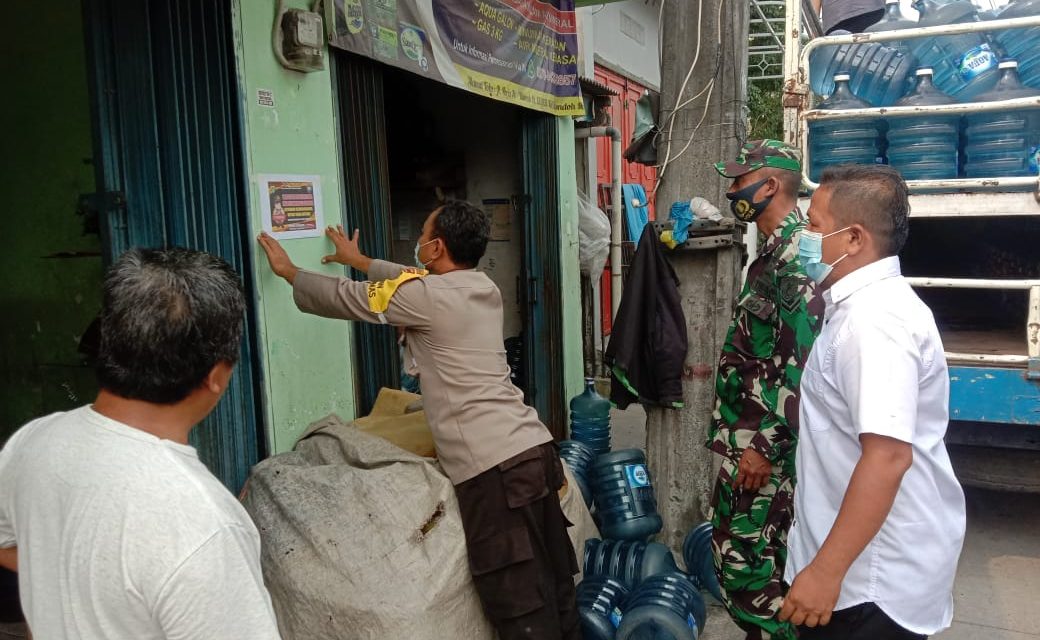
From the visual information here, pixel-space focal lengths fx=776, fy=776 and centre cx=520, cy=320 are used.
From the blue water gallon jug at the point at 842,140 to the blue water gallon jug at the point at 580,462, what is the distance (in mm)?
2160

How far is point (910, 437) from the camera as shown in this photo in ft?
5.66

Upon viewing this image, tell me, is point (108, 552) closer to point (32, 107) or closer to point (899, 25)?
point (32, 107)

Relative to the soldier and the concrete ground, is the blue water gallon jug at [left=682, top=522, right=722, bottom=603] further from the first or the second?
the soldier

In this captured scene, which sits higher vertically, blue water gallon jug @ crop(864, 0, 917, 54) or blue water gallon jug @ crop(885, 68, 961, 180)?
blue water gallon jug @ crop(864, 0, 917, 54)

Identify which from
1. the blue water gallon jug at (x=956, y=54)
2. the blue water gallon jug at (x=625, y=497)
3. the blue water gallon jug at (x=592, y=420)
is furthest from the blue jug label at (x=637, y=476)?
the blue water gallon jug at (x=956, y=54)

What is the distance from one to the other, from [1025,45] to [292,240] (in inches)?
171

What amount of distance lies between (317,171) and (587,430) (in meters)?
3.09

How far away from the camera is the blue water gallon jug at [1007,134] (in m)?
4.26

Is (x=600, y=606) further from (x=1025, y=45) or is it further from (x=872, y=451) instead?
(x=1025, y=45)

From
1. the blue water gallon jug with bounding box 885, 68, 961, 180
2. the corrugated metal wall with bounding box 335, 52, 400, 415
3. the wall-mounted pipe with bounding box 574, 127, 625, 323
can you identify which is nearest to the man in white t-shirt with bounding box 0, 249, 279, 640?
the corrugated metal wall with bounding box 335, 52, 400, 415

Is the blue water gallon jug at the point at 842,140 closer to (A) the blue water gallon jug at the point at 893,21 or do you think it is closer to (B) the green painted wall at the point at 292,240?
(A) the blue water gallon jug at the point at 893,21

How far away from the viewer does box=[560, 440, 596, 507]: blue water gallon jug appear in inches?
175

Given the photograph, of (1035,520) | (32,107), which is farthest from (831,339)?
(1035,520)

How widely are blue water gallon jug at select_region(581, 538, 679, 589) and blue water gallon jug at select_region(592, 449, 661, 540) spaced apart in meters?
0.17
